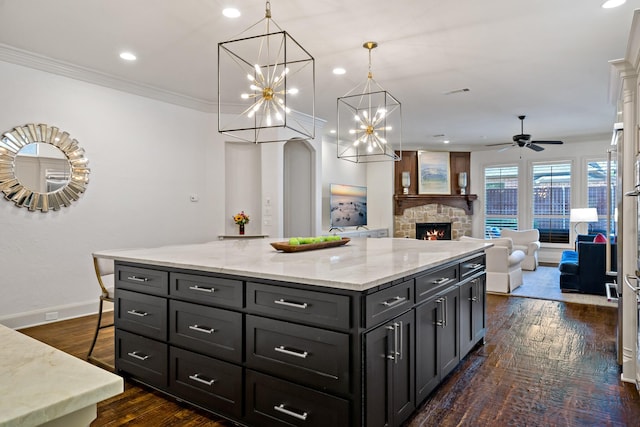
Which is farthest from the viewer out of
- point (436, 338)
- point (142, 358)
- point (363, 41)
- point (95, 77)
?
point (95, 77)

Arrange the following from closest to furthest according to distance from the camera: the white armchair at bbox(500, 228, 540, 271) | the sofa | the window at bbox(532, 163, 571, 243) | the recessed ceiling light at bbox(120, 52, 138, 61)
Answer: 1. the recessed ceiling light at bbox(120, 52, 138, 61)
2. the sofa
3. the white armchair at bbox(500, 228, 540, 271)
4. the window at bbox(532, 163, 571, 243)

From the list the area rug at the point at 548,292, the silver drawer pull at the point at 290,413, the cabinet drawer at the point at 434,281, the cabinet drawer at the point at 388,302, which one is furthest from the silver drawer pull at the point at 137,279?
the area rug at the point at 548,292

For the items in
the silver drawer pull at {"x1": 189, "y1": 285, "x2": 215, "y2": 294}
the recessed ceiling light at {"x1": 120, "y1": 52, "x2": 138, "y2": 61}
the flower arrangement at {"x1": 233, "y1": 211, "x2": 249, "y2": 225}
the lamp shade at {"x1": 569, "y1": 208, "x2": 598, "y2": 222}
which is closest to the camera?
the silver drawer pull at {"x1": 189, "y1": 285, "x2": 215, "y2": 294}

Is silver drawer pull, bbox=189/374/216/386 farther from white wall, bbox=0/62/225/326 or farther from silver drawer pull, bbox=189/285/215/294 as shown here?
white wall, bbox=0/62/225/326

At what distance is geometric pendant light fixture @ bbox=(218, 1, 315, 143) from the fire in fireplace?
14.5 feet

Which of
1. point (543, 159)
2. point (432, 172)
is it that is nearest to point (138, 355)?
point (432, 172)

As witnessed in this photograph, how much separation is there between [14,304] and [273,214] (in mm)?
3241

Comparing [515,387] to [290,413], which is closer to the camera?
[290,413]

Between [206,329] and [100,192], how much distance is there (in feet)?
10.3

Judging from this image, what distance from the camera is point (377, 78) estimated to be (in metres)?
4.86

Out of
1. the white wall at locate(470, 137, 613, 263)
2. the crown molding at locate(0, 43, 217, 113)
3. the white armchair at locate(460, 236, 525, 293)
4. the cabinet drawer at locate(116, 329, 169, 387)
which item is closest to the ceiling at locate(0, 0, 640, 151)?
the crown molding at locate(0, 43, 217, 113)

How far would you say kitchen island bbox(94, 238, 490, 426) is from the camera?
1.86 m

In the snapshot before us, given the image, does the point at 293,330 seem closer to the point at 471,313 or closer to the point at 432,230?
the point at 471,313

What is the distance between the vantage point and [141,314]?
8.72 ft
